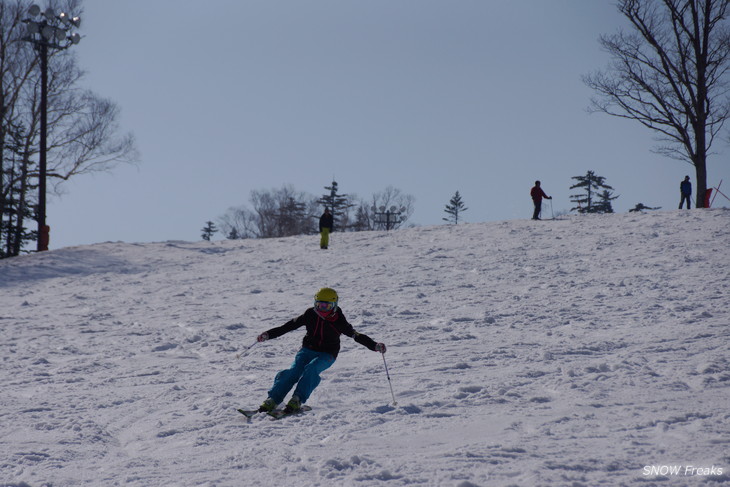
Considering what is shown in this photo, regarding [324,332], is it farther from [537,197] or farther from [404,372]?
[537,197]

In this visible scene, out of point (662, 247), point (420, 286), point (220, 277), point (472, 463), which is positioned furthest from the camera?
point (220, 277)

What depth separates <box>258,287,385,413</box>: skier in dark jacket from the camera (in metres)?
6.00

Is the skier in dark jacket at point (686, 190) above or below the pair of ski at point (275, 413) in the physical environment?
above

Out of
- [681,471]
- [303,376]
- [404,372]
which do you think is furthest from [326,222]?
[681,471]

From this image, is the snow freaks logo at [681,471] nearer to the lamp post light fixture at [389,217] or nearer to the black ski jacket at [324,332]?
the black ski jacket at [324,332]

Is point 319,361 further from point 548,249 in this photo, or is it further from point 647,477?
point 548,249

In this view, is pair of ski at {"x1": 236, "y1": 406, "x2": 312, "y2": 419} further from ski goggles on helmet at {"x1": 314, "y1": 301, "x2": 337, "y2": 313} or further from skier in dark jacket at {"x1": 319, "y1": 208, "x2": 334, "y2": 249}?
skier in dark jacket at {"x1": 319, "y1": 208, "x2": 334, "y2": 249}

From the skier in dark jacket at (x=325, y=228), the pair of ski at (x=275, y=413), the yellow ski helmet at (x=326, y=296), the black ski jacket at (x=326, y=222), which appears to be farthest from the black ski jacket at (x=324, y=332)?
the black ski jacket at (x=326, y=222)

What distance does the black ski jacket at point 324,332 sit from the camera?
6.31 m

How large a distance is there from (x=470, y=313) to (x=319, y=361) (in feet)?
16.4

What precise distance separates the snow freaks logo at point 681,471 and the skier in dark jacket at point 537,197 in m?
18.3

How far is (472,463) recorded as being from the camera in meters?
4.23

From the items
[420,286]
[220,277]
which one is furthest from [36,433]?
[220,277]

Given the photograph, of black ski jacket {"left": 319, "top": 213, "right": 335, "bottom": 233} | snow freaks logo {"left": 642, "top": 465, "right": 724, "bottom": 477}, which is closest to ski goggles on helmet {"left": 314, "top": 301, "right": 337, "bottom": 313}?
snow freaks logo {"left": 642, "top": 465, "right": 724, "bottom": 477}
